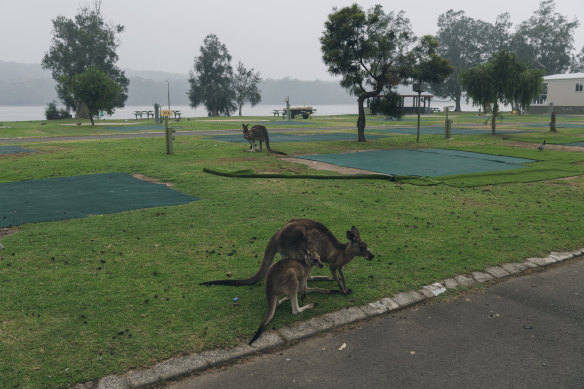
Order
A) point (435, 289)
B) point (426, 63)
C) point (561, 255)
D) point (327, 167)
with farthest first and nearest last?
1. point (426, 63)
2. point (327, 167)
3. point (561, 255)
4. point (435, 289)

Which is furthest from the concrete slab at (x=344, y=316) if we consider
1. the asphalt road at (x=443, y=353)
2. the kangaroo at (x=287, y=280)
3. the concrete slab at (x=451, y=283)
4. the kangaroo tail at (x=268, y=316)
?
the concrete slab at (x=451, y=283)

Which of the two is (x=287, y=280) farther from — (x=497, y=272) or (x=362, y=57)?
(x=362, y=57)

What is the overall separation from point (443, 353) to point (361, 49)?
24037 millimetres

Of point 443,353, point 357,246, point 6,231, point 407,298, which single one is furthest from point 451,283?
point 6,231

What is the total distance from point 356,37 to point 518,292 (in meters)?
22.7

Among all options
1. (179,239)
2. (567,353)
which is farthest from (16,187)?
(567,353)

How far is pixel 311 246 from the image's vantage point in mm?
Answer: 6199

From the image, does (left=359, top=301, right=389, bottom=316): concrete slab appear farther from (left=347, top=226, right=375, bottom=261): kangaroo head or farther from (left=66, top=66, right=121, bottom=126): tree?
(left=66, top=66, right=121, bottom=126): tree

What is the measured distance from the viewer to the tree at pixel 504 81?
3338cm

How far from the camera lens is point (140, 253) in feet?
26.0

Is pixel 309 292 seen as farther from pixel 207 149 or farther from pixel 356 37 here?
pixel 356 37

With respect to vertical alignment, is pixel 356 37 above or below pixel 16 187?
above

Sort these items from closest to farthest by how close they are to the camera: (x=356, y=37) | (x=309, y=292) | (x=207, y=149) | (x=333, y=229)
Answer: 1. (x=309, y=292)
2. (x=333, y=229)
3. (x=207, y=149)
4. (x=356, y=37)

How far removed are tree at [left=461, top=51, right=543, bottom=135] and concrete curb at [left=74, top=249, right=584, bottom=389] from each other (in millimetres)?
29372
